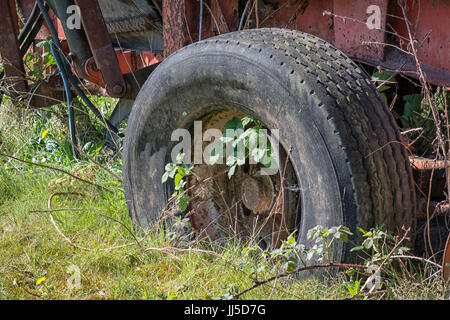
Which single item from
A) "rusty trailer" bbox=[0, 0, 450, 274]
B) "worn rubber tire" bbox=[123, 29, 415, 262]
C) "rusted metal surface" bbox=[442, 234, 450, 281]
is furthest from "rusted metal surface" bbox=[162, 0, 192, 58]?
"rusted metal surface" bbox=[442, 234, 450, 281]

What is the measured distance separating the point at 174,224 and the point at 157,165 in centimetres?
30

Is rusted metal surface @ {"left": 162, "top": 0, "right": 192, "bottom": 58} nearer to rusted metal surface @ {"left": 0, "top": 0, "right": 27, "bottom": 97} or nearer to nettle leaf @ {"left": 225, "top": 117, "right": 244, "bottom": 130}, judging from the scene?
nettle leaf @ {"left": 225, "top": 117, "right": 244, "bottom": 130}

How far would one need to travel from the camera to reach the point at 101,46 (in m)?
3.16

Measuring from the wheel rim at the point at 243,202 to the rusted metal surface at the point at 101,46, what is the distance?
33.9 inches

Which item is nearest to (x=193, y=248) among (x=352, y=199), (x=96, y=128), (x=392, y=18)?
(x=352, y=199)

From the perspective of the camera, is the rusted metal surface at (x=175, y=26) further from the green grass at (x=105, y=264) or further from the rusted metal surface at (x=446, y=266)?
the rusted metal surface at (x=446, y=266)

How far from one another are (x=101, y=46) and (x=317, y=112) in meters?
1.54

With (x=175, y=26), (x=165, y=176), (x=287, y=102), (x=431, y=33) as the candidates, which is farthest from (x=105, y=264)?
(x=431, y=33)

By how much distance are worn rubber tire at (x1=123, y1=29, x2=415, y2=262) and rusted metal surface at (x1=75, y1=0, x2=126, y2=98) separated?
800 mm

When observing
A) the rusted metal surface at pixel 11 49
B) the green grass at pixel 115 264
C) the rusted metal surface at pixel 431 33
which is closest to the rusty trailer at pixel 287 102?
the rusted metal surface at pixel 431 33

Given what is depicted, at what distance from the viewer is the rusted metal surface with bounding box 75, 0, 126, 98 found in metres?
3.11

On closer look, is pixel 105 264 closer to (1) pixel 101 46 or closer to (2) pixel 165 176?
(2) pixel 165 176
